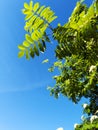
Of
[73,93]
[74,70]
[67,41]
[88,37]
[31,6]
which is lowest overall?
[88,37]

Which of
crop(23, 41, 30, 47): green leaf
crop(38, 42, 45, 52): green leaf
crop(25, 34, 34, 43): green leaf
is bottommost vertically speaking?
crop(38, 42, 45, 52): green leaf

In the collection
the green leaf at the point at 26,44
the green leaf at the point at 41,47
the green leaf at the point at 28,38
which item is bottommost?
the green leaf at the point at 41,47

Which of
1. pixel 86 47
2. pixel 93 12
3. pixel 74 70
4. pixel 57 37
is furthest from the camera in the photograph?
pixel 74 70

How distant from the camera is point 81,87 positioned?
61.6ft

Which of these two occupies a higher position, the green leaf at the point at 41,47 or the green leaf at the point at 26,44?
the green leaf at the point at 26,44

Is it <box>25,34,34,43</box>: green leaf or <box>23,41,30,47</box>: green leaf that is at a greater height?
<box>23,41,30,47</box>: green leaf

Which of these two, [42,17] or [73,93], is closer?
[42,17]

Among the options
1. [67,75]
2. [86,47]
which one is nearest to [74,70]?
[67,75]

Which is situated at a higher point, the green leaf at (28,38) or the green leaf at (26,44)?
the green leaf at (26,44)

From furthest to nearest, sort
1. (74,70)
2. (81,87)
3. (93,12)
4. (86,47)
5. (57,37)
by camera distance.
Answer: (74,70) → (81,87) → (86,47) → (57,37) → (93,12)

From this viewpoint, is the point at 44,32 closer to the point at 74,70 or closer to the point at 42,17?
the point at 42,17

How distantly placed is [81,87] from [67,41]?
15.7 meters

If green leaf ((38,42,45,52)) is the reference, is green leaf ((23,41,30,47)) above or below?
above

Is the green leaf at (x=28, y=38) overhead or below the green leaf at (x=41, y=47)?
overhead
